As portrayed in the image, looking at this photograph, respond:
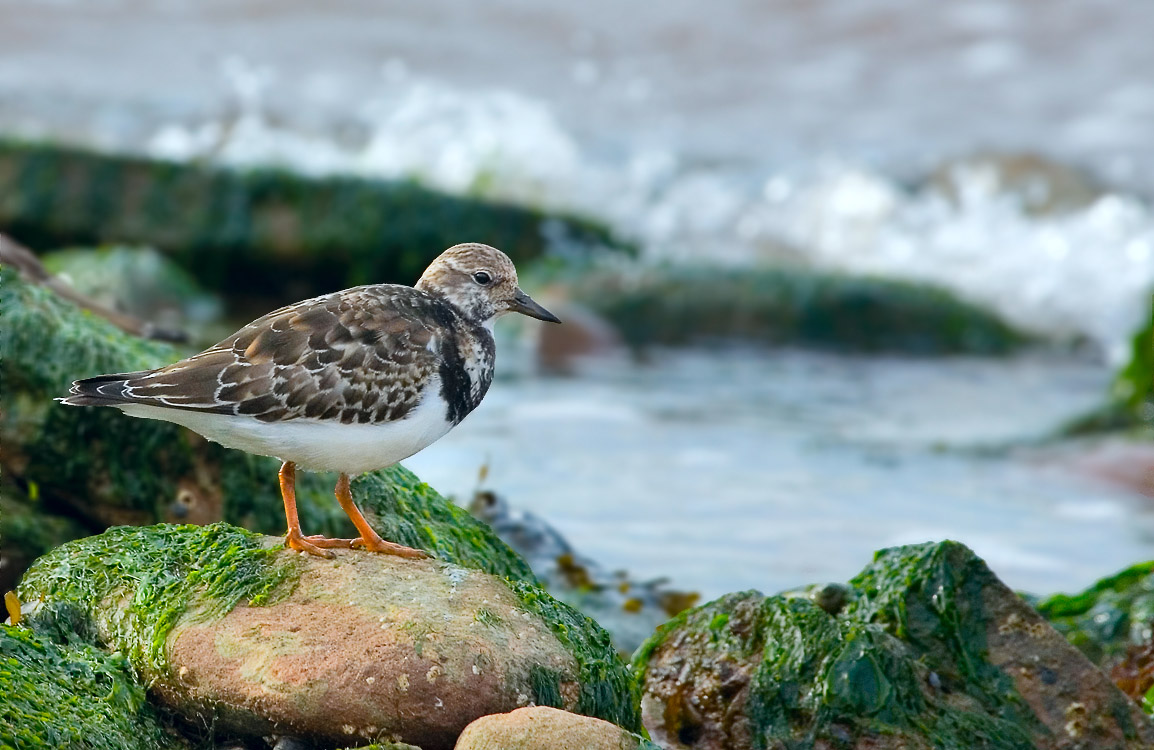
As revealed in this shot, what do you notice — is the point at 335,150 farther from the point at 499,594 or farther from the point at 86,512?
the point at 499,594

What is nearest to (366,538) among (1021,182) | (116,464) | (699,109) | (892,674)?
(116,464)

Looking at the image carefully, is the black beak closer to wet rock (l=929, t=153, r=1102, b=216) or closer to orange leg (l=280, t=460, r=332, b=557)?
orange leg (l=280, t=460, r=332, b=557)

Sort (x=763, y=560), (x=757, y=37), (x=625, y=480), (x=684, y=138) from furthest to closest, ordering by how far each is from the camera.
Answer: (x=757, y=37) < (x=684, y=138) < (x=625, y=480) < (x=763, y=560)

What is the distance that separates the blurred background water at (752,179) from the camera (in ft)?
24.6

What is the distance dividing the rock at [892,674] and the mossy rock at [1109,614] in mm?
852

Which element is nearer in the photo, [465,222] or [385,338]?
[385,338]

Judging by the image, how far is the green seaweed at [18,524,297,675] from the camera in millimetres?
3631

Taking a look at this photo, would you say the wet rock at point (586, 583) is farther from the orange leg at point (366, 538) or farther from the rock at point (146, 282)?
the rock at point (146, 282)

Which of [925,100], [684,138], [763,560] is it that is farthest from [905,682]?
[925,100]

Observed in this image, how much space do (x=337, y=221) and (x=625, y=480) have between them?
4.85 meters

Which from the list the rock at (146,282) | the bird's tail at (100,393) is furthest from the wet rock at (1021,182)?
the bird's tail at (100,393)

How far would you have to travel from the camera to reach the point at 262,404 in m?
3.88

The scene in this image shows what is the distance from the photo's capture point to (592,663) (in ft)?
12.0

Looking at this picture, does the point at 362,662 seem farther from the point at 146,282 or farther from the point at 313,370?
the point at 146,282
